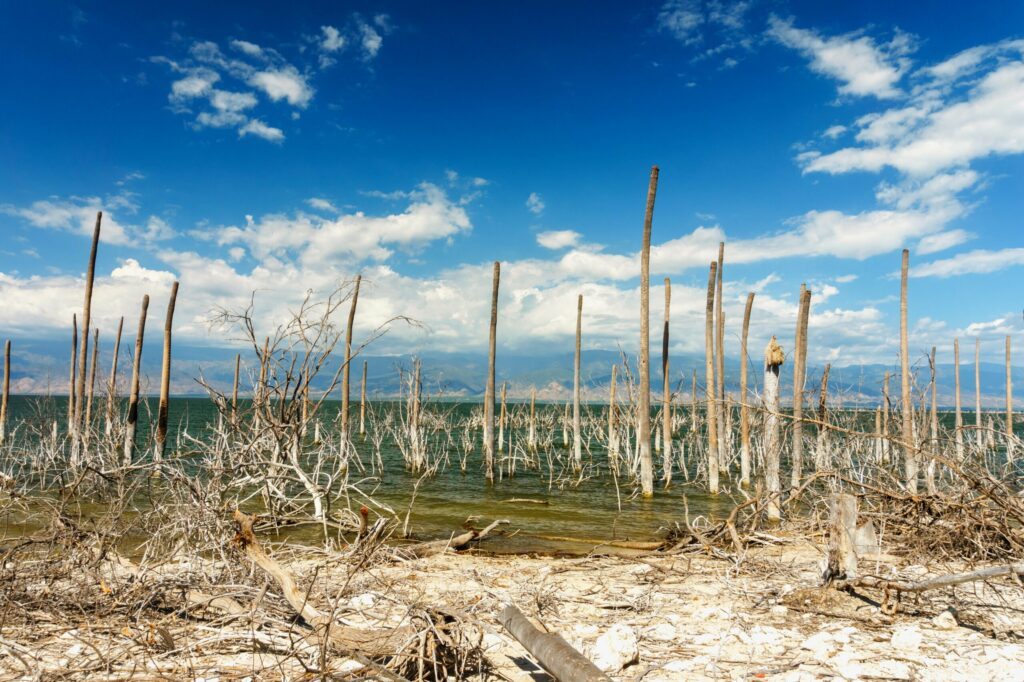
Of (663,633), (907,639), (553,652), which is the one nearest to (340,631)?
(553,652)

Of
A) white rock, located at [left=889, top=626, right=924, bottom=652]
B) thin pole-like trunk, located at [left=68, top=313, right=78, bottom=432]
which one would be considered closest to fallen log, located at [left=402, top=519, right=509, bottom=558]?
white rock, located at [left=889, top=626, right=924, bottom=652]

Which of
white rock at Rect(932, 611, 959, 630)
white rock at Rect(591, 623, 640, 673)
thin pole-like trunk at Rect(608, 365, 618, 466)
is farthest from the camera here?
thin pole-like trunk at Rect(608, 365, 618, 466)

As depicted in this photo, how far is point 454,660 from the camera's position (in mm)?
4410

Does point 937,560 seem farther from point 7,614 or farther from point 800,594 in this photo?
point 7,614

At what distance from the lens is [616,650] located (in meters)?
4.66

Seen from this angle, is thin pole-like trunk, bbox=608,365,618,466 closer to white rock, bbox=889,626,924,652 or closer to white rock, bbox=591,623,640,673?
white rock, bbox=889,626,924,652

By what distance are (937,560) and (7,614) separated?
8.73m

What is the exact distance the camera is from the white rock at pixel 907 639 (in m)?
4.69

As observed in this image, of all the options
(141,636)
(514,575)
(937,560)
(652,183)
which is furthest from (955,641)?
(652,183)

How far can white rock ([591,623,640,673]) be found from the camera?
4.56 m

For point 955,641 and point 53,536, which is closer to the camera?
point 955,641

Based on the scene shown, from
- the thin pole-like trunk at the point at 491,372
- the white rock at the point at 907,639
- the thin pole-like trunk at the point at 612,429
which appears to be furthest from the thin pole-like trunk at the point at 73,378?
the white rock at the point at 907,639

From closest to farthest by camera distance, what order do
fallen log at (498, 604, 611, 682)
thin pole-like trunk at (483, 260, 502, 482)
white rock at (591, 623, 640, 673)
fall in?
fallen log at (498, 604, 611, 682) < white rock at (591, 623, 640, 673) < thin pole-like trunk at (483, 260, 502, 482)

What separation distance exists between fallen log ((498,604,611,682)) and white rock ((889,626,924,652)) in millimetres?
2648
